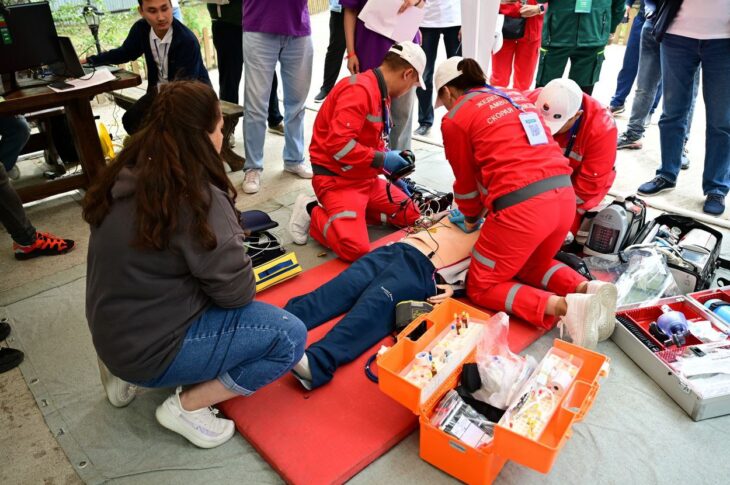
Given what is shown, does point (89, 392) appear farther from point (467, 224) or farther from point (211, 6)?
point (211, 6)

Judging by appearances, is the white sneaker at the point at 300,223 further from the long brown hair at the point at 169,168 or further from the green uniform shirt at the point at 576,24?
the green uniform shirt at the point at 576,24

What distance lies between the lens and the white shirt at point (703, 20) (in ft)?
9.34

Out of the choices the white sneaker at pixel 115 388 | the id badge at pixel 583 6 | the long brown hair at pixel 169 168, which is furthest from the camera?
the id badge at pixel 583 6

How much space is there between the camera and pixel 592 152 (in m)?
2.61

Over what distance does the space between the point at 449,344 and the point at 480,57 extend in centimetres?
251

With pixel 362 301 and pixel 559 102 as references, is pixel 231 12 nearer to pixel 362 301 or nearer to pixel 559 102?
pixel 559 102

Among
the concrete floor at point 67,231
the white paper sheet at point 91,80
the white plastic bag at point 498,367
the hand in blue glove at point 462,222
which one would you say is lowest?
the concrete floor at point 67,231

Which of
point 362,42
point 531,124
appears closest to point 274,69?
point 362,42

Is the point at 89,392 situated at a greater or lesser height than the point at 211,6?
lesser

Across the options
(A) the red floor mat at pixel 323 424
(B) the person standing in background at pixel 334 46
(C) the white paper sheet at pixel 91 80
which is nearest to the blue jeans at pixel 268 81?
(C) the white paper sheet at pixel 91 80

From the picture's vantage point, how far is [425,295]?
2.29 m

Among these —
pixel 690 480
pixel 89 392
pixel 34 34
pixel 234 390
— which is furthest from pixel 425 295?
pixel 34 34

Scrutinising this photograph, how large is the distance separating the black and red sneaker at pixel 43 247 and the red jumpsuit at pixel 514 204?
7.01 feet

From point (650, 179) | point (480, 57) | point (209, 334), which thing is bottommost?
point (650, 179)
